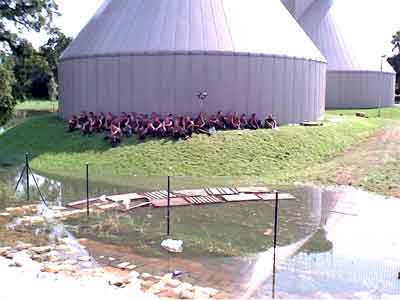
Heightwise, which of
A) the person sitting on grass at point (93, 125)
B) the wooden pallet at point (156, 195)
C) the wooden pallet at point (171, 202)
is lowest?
the wooden pallet at point (171, 202)

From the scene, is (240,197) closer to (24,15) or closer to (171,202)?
(171,202)

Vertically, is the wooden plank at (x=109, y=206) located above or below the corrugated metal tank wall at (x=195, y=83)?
below

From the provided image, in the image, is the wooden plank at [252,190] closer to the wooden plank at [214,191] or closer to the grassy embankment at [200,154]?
the wooden plank at [214,191]

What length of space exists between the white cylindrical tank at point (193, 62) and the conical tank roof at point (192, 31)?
0.05m

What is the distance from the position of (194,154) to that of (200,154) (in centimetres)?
21

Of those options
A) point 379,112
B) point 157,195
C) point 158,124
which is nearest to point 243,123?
point 158,124

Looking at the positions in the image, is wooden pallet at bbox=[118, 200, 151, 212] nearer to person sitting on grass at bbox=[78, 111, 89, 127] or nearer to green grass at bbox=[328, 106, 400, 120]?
person sitting on grass at bbox=[78, 111, 89, 127]

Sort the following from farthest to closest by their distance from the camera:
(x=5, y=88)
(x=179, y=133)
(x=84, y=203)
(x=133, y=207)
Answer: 1. (x=5, y=88)
2. (x=179, y=133)
3. (x=84, y=203)
4. (x=133, y=207)

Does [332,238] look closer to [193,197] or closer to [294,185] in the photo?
[193,197]

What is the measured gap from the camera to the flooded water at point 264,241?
7043 millimetres

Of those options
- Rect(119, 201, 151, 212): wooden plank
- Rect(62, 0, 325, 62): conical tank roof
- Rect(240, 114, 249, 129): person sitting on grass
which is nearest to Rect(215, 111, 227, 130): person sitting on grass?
Rect(240, 114, 249, 129): person sitting on grass

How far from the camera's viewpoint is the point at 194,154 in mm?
17109

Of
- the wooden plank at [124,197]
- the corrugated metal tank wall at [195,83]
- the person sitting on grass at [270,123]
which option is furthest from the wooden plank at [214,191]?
the corrugated metal tank wall at [195,83]

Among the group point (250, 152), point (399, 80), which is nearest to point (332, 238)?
point (250, 152)
